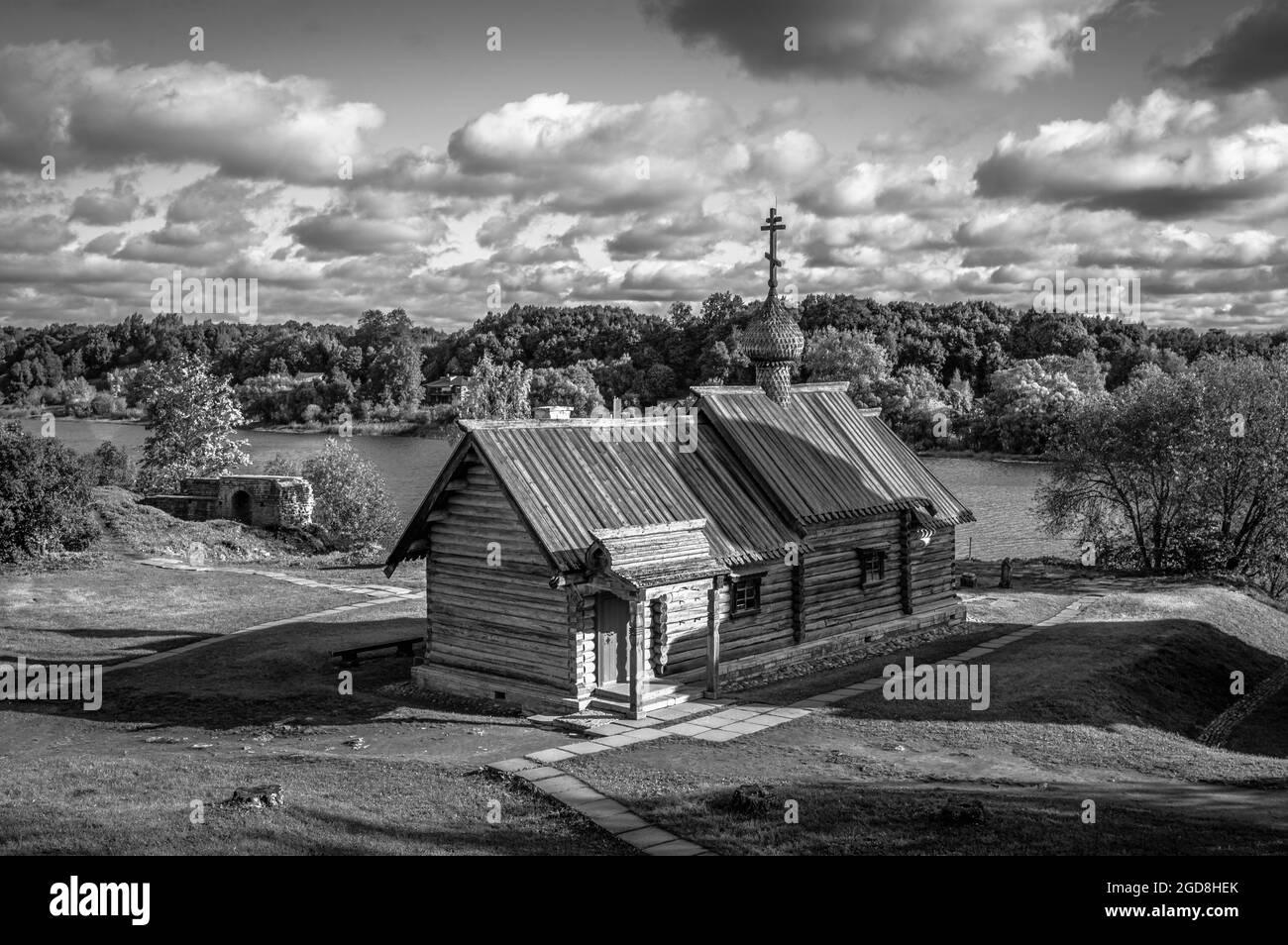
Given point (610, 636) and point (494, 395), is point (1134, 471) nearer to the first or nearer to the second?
point (610, 636)

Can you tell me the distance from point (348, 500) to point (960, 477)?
45133mm

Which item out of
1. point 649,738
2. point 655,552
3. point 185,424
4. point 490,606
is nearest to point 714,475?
point 655,552

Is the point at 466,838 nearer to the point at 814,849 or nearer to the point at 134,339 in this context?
the point at 814,849

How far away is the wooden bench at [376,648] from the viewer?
24.8 m

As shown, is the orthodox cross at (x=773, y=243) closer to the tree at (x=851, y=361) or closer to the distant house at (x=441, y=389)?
the tree at (x=851, y=361)

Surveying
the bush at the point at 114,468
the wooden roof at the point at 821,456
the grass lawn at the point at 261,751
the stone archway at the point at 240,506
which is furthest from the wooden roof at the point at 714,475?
the bush at the point at 114,468

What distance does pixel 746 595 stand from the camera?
2394cm

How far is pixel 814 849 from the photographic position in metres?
12.6

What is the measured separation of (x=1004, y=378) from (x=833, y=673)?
76676mm

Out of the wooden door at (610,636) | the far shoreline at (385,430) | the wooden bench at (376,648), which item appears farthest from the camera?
the far shoreline at (385,430)

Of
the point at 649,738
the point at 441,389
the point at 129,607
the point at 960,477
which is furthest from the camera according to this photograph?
the point at 441,389

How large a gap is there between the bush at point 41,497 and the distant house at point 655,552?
20.9 m

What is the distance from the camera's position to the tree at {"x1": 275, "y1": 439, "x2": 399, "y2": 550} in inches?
1972
